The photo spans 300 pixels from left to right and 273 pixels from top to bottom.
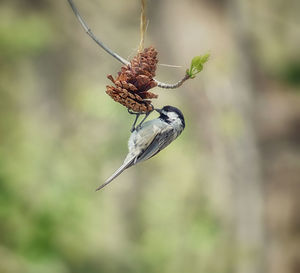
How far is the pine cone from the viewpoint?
114 cm

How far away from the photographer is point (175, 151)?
4.56 m

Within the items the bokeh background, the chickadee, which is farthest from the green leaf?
the bokeh background

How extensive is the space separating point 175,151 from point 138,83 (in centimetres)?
342

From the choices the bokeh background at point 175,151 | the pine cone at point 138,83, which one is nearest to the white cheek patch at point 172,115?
the pine cone at point 138,83

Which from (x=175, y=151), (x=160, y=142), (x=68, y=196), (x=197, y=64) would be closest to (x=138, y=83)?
(x=197, y=64)

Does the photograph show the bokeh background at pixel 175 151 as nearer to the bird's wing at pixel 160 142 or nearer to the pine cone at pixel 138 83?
the bird's wing at pixel 160 142

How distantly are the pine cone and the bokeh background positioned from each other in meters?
2.30

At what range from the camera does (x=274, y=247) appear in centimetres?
498

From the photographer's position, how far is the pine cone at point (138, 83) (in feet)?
3.75

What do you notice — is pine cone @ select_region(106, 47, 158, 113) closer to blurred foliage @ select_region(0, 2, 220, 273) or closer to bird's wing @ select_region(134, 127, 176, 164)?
bird's wing @ select_region(134, 127, 176, 164)

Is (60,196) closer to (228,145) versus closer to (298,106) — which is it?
(228,145)

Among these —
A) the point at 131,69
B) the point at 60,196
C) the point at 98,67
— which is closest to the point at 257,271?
the point at 60,196

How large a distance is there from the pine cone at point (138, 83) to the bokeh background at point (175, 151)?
2302 millimetres

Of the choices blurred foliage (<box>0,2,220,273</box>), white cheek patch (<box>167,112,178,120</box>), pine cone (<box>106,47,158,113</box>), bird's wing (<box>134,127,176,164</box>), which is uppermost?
blurred foliage (<box>0,2,220,273</box>)
